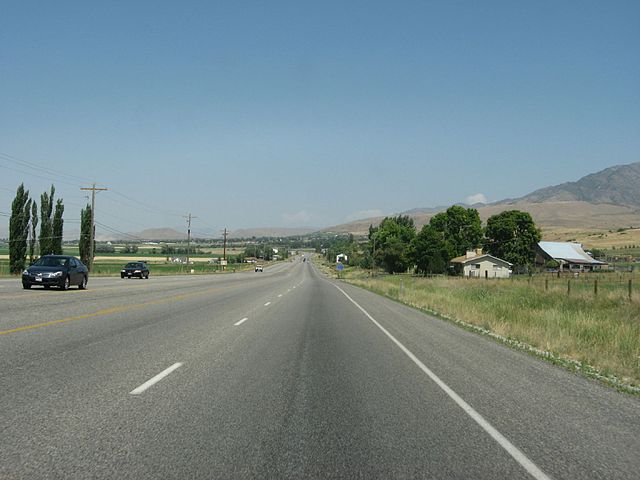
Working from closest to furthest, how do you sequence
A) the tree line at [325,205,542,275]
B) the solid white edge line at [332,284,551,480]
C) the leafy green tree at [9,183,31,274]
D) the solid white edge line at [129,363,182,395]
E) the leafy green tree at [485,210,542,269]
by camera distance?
the solid white edge line at [332,284,551,480] < the solid white edge line at [129,363,182,395] < the leafy green tree at [9,183,31,274] < the tree line at [325,205,542,275] < the leafy green tree at [485,210,542,269]

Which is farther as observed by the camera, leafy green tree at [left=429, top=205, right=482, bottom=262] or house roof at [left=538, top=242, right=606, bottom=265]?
leafy green tree at [left=429, top=205, right=482, bottom=262]

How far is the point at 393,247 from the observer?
119 m

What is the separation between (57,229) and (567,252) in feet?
285

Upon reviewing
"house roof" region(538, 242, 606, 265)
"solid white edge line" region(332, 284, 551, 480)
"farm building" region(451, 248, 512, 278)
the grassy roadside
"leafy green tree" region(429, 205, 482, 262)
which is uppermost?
"leafy green tree" region(429, 205, 482, 262)

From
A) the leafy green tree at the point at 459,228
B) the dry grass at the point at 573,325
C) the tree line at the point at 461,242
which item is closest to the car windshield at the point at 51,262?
the dry grass at the point at 573,325

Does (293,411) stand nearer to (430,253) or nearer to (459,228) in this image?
(430,253)

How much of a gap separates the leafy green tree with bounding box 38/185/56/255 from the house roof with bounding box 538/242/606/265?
8195cm

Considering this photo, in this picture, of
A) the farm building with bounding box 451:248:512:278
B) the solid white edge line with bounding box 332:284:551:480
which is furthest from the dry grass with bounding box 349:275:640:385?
the farm building with bounding box 451:248:512:278

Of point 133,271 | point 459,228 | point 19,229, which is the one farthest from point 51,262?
point 459,228

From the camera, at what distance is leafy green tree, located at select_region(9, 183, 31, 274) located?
229ft

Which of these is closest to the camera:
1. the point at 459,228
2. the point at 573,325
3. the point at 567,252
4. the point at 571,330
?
the point at 571,330

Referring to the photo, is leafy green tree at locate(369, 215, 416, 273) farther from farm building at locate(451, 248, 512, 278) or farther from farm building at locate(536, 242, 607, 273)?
farm building at locate(536, 242, 607, 273)

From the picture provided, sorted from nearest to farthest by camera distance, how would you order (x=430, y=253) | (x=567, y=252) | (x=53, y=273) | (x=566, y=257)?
(x=53, y=273), (x=430, y=253), (x=566, y=257), (x=567, y=252)

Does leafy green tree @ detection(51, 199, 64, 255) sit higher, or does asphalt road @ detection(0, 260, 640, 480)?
leafy green tree @ detection(51, 199, 64, 255)
